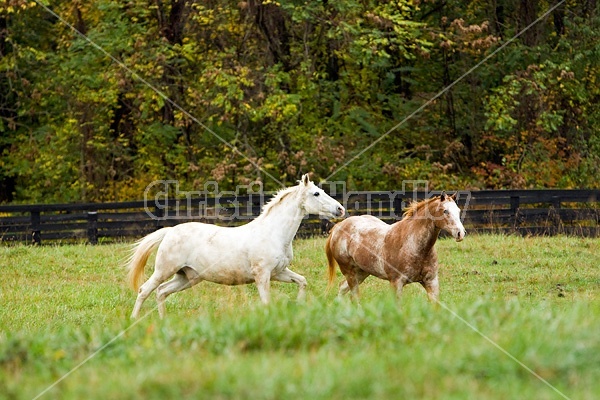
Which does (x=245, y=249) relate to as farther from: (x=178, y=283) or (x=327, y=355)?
(x=327, y=355)

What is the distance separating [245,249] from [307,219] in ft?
35.9

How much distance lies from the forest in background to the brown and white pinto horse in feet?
41.1

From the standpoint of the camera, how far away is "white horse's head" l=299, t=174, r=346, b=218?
1065cm

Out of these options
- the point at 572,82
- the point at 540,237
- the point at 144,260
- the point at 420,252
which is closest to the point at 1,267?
the point at 144,260

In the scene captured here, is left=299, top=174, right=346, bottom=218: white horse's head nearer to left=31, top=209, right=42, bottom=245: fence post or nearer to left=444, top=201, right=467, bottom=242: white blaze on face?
left=444, top=201, right=467, bottom=242: white blaze on face

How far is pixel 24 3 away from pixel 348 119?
10.1 metres

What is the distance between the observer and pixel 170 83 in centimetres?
2622

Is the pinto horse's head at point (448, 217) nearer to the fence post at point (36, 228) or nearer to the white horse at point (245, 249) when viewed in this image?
the white horse at point (245, 249)

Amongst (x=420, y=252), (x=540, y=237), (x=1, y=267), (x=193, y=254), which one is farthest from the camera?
(x=540, y=237)

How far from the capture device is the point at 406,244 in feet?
33.1

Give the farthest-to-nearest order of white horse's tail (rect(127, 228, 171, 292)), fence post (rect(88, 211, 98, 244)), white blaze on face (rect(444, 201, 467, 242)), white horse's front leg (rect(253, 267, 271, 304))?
fence post (rect(88, 211, 98, 244))
white horse's tail (rect(127, 228, 171, 292))
white horse's front leg (rect(253, 267, 271, 304))
white blaze on face (rect(444, 201, 467, 242))

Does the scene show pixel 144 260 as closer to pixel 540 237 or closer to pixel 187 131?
pixel 540 237

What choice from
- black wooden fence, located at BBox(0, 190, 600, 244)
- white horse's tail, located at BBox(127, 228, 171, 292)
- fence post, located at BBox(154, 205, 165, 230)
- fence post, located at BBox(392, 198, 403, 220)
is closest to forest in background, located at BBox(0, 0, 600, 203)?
black wooden fence, located at BBox(0, 190, 600, 244)

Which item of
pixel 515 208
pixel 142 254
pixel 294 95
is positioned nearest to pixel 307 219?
pixel 294 95
